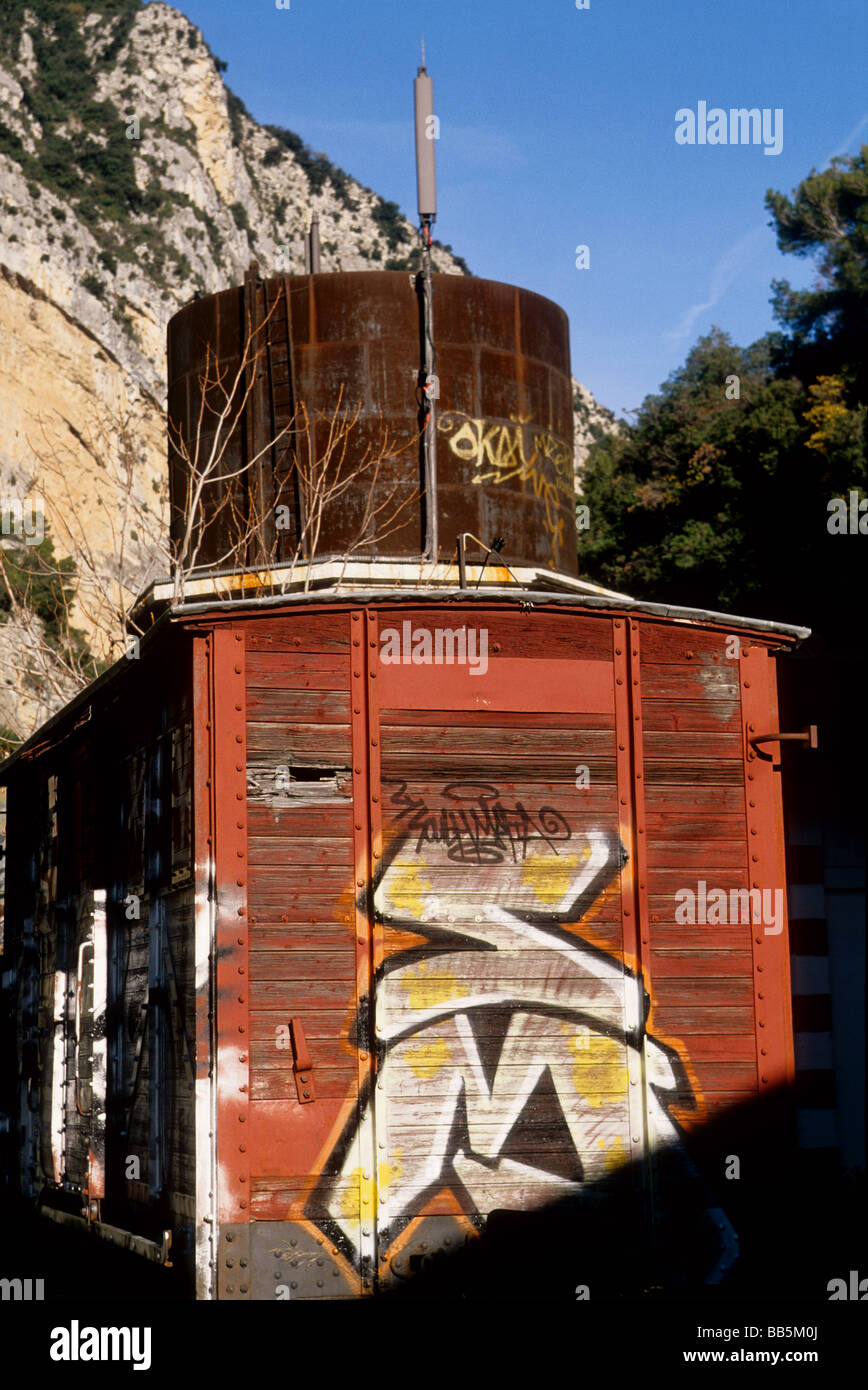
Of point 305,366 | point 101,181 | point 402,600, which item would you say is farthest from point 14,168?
point 402,600

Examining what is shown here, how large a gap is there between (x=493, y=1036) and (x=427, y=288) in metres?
12.4

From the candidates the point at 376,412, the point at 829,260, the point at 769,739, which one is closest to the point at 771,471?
the point at 829,260

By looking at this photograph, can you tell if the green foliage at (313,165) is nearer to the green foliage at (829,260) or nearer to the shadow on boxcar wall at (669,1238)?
the green foliage at (829,260)

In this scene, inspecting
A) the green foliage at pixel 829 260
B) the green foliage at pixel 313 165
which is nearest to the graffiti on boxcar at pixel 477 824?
the green foliage at pixel 829 260

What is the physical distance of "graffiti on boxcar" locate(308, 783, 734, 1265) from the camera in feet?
29.4

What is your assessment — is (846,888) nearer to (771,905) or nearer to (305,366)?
(771,905)

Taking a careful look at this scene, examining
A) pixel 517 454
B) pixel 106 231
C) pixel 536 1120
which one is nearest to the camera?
pixel 536 1120

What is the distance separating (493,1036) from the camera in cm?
923

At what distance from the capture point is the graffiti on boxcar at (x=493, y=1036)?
29.4 feet

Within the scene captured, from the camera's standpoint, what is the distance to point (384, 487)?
19.0 m

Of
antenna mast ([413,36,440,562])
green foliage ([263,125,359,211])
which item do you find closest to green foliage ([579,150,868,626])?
antenna mast ([413,36,440,562])

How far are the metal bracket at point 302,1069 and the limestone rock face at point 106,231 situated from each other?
149 ft

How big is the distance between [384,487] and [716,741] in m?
9.67

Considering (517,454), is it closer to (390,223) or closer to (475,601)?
(475,601)
